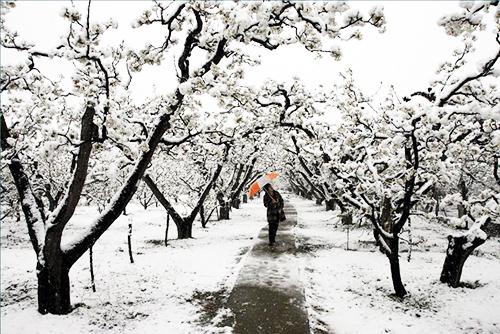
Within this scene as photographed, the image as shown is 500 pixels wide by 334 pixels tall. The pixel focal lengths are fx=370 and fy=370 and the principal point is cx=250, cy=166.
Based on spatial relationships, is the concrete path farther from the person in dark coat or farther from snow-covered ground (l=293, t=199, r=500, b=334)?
the person in dark coat

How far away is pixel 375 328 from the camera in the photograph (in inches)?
247

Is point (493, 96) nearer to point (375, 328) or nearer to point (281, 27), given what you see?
point (281, 27)

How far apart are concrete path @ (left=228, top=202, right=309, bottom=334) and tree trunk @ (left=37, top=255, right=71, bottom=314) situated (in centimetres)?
304

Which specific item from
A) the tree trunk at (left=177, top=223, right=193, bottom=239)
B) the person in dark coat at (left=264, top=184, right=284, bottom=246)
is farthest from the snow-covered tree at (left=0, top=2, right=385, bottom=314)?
the tree trunk at (left=177, top=223, right=193, bottom=239)

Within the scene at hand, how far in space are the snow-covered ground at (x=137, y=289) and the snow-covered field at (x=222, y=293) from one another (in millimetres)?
19

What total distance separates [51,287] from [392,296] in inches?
262

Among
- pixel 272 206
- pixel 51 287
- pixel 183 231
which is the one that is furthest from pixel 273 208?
pixel 51 287

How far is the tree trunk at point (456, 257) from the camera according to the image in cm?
801

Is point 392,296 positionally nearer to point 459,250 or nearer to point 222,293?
point 459,250

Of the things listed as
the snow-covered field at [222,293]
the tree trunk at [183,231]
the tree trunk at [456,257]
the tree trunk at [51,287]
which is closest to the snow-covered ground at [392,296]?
the snow-covered field at [222,293]

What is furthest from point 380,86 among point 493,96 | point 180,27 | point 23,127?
point 23,127

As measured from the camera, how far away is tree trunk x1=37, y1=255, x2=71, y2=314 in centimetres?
640

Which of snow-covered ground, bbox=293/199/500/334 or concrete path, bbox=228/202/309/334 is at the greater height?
concrete path, bbox=228/202/309/334

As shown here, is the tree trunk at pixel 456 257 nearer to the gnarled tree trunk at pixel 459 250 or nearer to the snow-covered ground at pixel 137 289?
the gnarled tree trunk at pixel 459 250
